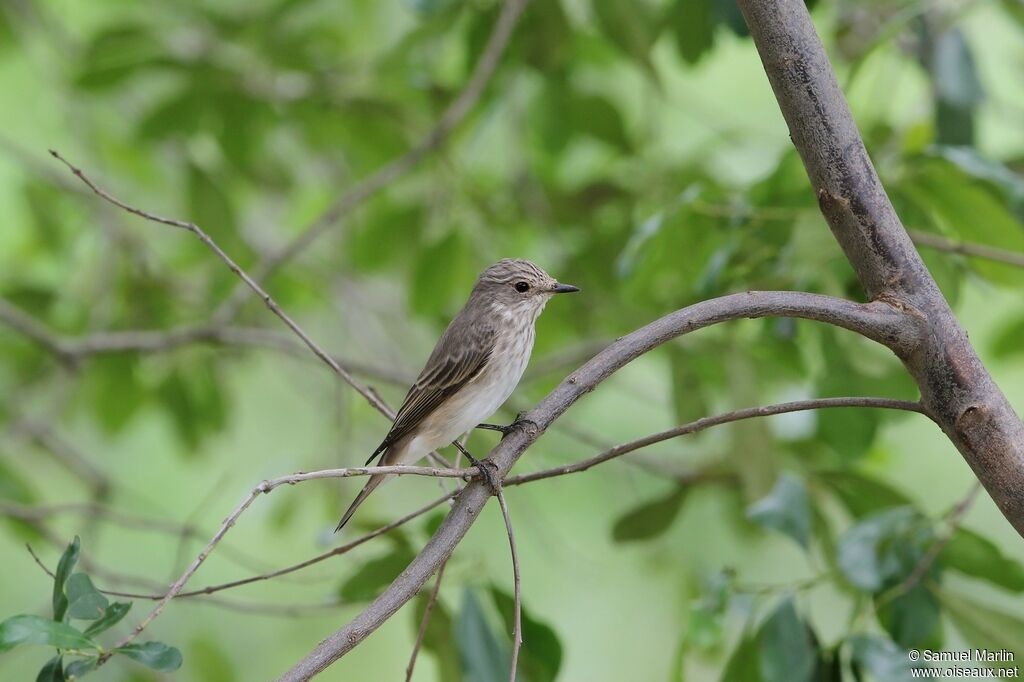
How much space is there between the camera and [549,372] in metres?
3.68

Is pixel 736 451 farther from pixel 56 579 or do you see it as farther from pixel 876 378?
pixel 56 579

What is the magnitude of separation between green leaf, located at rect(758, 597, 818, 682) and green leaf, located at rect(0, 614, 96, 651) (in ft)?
4.22

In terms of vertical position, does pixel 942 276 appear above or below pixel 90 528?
below

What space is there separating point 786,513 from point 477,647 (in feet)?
A: 2.32

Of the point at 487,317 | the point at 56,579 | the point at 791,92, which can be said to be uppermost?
the point at 487,317

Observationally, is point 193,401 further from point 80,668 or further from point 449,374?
point 80,668

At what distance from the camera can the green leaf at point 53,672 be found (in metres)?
1.57

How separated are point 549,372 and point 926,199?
5.08 feet

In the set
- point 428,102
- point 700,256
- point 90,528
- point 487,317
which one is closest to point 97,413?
point 90,528

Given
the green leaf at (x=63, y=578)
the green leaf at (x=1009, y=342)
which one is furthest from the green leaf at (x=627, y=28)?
the green leaf at (x=63, y=578)

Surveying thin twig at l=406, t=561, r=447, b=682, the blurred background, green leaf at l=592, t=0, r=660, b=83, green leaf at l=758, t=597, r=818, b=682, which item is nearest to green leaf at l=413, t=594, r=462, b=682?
the blurred background

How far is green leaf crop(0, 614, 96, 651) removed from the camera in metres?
1.48

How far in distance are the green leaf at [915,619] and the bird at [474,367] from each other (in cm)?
101

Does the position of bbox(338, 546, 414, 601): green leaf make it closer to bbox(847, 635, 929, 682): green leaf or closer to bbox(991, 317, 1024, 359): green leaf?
bbox(847, 635, 929, 682): green leaf
